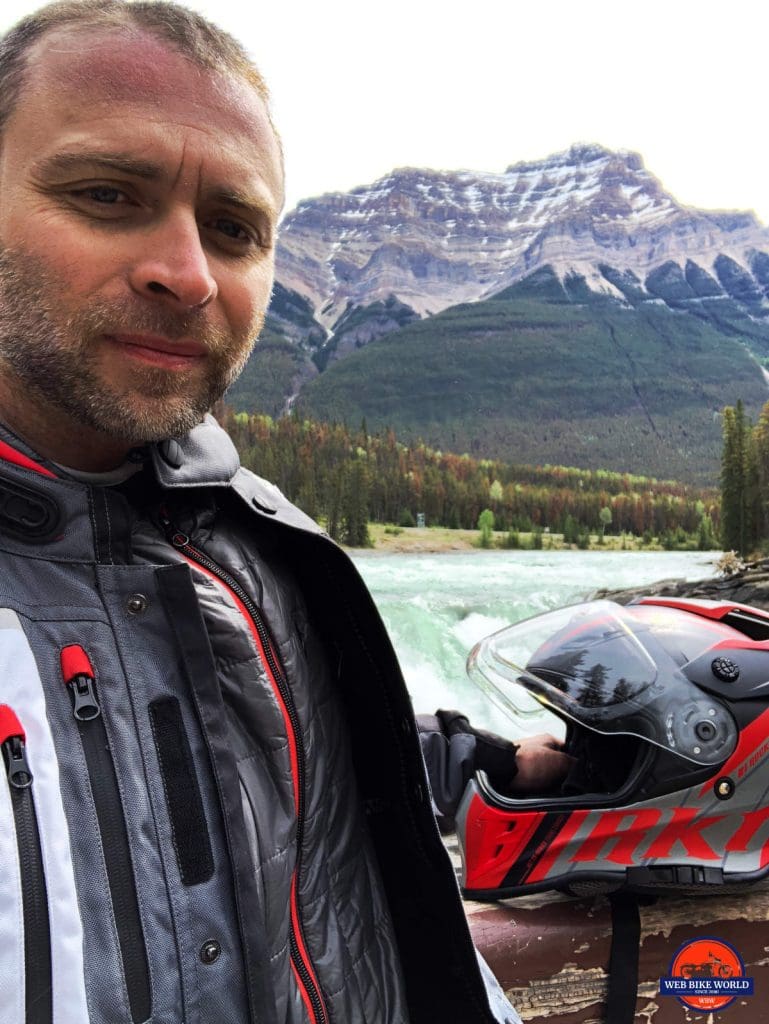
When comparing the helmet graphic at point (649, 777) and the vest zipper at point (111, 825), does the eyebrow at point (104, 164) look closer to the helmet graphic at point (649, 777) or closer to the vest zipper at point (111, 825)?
the vest zipper at point (111, 825)

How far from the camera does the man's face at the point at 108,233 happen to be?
726 mm

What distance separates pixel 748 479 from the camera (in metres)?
25.3

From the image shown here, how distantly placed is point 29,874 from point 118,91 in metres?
0.73

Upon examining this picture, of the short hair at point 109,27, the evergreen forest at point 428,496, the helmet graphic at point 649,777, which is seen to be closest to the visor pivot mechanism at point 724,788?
the helmet graphic at point 649,777

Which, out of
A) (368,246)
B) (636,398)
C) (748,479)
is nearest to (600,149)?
(368,246)

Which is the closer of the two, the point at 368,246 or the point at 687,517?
the point at 687,517

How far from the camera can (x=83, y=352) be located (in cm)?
73

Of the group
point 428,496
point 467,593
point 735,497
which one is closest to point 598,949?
point 467,593

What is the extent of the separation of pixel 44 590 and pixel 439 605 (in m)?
16.1

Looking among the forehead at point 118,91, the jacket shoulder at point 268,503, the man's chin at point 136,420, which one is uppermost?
the forehead at point 118,91

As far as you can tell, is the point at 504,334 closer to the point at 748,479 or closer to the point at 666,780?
the point at 748,479

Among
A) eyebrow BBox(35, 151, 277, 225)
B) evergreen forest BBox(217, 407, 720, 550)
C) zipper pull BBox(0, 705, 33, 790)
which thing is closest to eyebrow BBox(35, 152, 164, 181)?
eyebrow BBox(35, 151, 277, 225)

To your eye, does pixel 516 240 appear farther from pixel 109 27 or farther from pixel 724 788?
pixel 109 27

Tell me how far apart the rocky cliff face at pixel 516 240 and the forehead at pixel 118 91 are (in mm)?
137914
